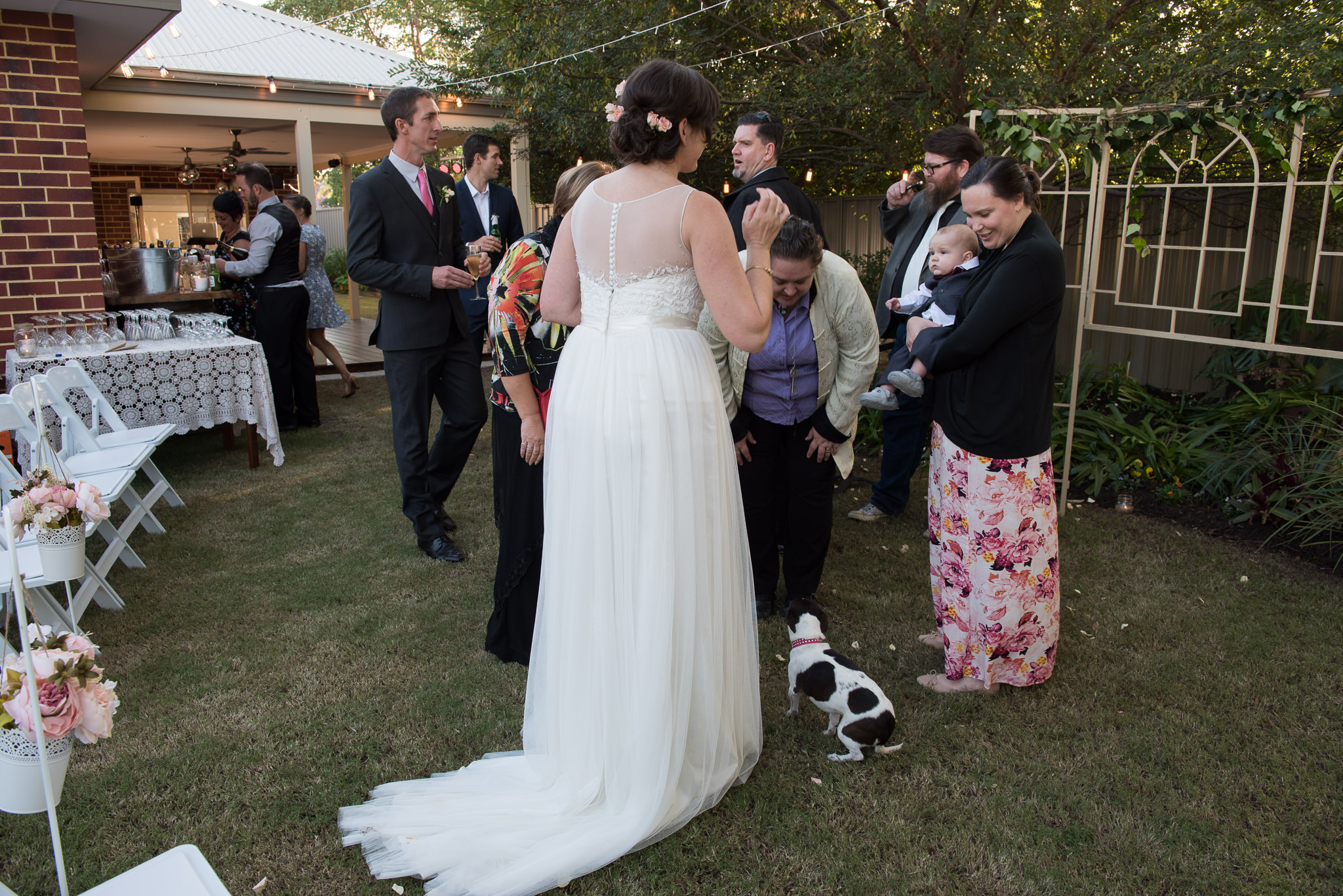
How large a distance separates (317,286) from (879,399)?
6.40 meters

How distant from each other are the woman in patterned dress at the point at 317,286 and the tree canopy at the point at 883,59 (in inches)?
109

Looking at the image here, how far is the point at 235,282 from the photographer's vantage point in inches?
293

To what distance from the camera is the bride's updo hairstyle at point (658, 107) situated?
227 cm

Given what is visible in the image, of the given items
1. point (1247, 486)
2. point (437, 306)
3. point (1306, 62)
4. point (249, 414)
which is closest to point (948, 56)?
point (1306, 62)

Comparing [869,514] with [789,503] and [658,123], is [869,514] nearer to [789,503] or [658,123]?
[789,503]

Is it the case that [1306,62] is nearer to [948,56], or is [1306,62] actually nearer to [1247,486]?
[948,56]

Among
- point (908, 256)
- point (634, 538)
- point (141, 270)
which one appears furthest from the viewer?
point (141, 270)

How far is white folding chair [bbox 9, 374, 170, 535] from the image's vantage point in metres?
4.39

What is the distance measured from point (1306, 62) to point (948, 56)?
266 cm

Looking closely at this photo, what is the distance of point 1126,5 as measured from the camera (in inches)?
293

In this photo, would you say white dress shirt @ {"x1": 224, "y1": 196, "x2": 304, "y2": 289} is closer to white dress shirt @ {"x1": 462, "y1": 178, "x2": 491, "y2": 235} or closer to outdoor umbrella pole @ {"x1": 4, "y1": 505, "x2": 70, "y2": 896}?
white dress shirt @ {"x1": 462, "y1": 178, "x2": 491, "y2": 235}

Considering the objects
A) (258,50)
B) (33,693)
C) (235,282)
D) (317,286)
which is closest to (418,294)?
(33,693)

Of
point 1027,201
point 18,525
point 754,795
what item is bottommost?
point 754,795

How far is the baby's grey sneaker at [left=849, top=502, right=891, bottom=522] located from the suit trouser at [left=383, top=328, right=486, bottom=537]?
2.15 metres
